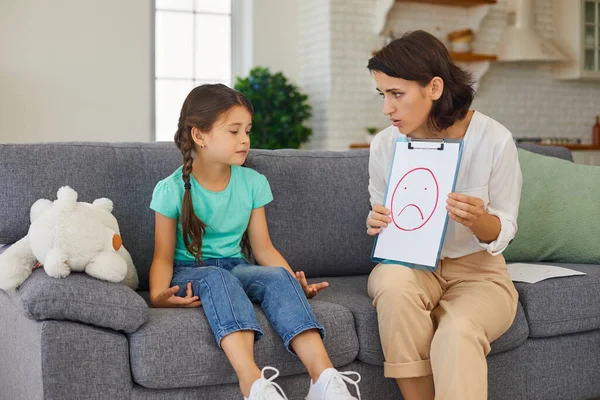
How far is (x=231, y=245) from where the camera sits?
2.23 metres

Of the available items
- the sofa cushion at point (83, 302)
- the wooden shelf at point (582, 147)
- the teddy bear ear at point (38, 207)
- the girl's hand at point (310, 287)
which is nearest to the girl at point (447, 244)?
the girl's hand at point (310, 287)

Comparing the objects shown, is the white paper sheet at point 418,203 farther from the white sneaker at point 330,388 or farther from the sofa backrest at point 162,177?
the sofa backrest at point 162,177

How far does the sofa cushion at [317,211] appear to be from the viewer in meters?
2.54

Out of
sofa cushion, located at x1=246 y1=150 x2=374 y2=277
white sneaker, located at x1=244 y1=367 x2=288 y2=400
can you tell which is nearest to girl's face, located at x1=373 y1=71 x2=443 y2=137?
sofa cushion, located at x1=246 y1=150 x2=374 y2=277

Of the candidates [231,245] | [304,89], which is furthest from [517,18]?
[231,245]

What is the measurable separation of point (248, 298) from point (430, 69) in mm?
755

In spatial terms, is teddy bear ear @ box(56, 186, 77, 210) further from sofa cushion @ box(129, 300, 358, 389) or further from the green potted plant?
the green potted plant

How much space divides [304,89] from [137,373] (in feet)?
Answer: 15.1

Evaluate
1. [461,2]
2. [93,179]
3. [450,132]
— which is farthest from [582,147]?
[93,179]

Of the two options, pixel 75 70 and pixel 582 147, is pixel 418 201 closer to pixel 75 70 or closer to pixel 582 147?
pixel 75 70

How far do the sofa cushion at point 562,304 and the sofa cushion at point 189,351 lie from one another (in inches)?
25.1

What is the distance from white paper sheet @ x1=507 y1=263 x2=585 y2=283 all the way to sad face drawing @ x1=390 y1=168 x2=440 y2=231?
0.57m

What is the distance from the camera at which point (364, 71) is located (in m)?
5.97

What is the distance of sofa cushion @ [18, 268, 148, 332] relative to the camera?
5.56 ft
